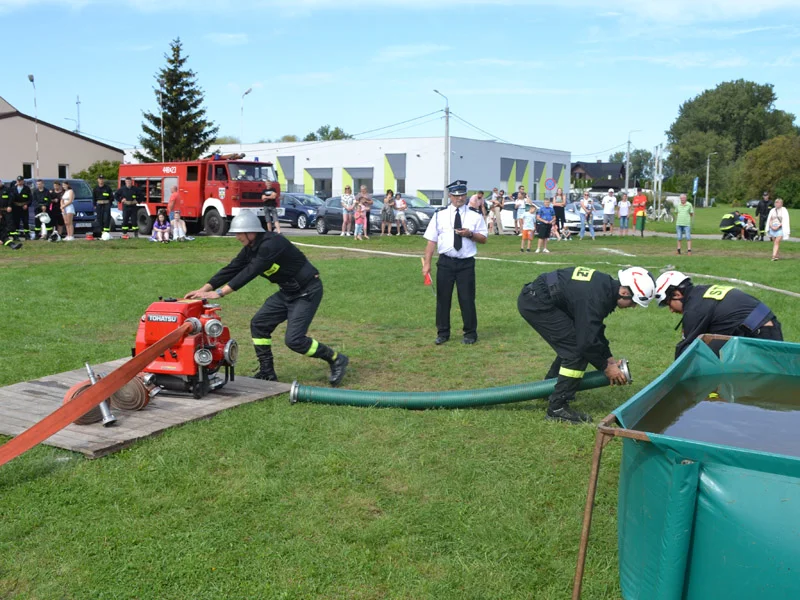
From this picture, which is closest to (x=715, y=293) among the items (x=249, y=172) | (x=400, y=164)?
(x=249, y=172)

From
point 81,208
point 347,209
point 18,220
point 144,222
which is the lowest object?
point 144,222

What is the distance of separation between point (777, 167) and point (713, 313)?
82.2m

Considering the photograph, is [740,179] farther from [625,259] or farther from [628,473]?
[628,473]

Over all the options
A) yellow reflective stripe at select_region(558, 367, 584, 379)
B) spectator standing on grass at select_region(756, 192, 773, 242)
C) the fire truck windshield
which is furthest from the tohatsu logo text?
spectator standing on grass at select_region(756, 192, 773, 242)

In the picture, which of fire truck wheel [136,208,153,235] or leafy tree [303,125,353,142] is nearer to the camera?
fire truck wheel [136,208,153,235]

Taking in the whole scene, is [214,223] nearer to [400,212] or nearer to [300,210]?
[400,212]

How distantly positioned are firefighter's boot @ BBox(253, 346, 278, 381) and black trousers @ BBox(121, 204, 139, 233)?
19.5 metres

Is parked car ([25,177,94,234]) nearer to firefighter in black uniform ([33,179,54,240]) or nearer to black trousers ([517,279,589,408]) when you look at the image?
firefighter in black uniform ([33,179,54,240])

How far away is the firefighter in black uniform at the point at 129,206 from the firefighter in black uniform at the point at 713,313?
22.4m

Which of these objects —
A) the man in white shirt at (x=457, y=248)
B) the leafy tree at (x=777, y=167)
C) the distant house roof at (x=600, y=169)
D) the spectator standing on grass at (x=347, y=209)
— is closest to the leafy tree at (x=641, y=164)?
the distant house roof at (x=600, y=169)

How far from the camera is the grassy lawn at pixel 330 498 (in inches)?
162

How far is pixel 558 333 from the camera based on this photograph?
6.64 m

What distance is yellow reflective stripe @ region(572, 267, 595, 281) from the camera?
20.5ft

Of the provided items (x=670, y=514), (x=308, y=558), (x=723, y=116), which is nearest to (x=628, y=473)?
(x=670, y=514)
